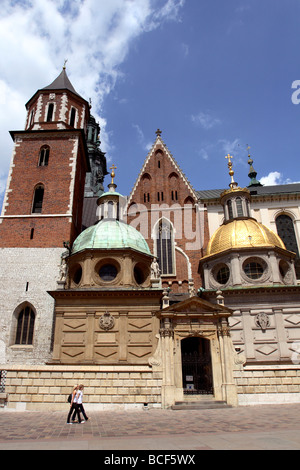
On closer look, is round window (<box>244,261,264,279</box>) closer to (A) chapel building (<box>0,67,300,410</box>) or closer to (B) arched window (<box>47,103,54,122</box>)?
(A) chapel building (<box>0,67,300,410</box>)

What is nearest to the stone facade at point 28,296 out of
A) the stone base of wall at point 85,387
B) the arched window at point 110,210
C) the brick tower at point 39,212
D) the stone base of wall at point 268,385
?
the brick tower at point 39,212

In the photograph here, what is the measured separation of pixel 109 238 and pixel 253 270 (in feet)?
36.8

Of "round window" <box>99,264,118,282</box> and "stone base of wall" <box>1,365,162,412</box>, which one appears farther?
"round window" <box>99,264,118,282</box>

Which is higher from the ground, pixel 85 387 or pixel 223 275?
pixel 223 275

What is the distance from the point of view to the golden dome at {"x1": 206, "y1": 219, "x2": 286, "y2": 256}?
2673 centimetres

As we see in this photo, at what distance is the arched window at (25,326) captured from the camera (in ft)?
73.4

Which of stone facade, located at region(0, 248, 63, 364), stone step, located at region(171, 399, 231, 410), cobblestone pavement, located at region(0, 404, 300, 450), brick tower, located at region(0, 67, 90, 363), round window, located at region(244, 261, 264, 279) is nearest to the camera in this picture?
cobblestone pavement, located at region(0, 404, 300, 450)

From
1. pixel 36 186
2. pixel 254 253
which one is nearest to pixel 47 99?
pixel 36 186

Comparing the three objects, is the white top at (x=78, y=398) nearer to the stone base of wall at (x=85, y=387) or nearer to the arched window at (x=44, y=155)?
the stone base of wall at (x=85, y=387)

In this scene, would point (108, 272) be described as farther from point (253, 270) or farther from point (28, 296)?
point (253, 270)

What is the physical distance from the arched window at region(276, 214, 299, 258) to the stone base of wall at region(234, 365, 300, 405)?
62.8 ft

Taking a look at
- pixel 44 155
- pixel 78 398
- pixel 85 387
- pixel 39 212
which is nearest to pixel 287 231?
pixel 39 212

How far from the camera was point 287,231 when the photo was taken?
34.0 metres

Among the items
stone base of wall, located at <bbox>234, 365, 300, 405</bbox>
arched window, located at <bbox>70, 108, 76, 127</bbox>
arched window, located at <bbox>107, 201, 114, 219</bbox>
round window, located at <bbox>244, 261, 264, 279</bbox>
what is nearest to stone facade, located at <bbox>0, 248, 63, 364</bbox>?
arched window, located at <bbox>107, 201, 114, 219</bbox>
